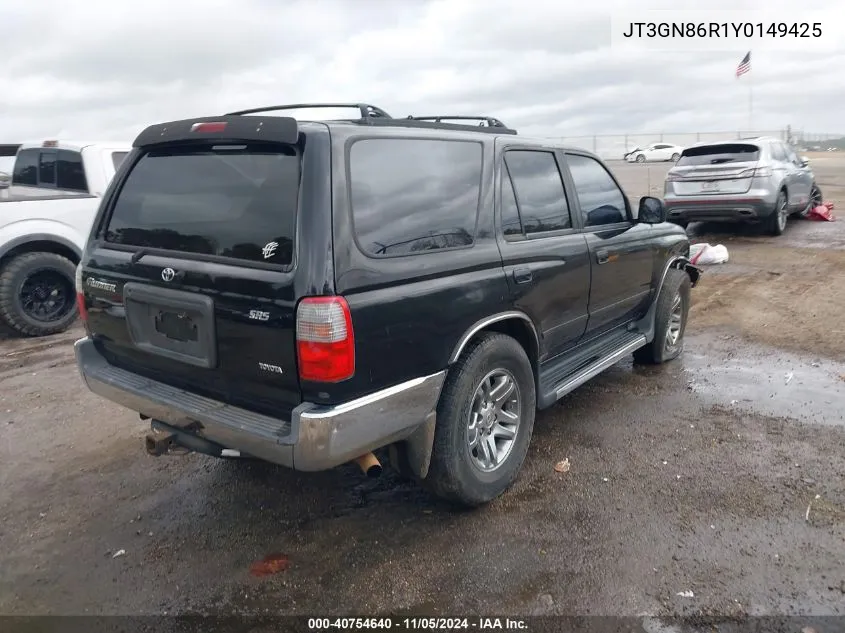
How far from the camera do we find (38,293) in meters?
6.83

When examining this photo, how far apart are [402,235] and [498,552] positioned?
1541 mm

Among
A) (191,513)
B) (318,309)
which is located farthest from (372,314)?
(191,513)

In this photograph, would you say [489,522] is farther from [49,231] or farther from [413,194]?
[49,231]

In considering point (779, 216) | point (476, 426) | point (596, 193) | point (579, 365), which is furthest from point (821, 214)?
point (476, 426)

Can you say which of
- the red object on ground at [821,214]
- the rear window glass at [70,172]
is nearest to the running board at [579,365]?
the rear window glass at [70,172]

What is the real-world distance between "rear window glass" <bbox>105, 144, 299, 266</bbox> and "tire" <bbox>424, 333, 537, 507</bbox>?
104cm

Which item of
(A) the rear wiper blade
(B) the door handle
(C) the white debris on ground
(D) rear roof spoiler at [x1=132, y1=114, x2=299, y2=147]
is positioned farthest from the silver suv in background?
(A) the rear wiper blade

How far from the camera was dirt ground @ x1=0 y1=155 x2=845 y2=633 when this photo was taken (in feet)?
9.04

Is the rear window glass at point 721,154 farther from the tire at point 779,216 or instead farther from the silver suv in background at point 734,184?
the tire at point 779,216

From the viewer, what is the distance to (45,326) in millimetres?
6855

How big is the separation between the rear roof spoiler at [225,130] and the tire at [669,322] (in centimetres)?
359

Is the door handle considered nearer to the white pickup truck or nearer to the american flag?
the white pickup truck

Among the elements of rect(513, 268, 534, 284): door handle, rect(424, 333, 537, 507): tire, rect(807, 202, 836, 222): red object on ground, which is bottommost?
rect(424, 333, 537, 507): tire

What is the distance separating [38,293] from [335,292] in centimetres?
568
